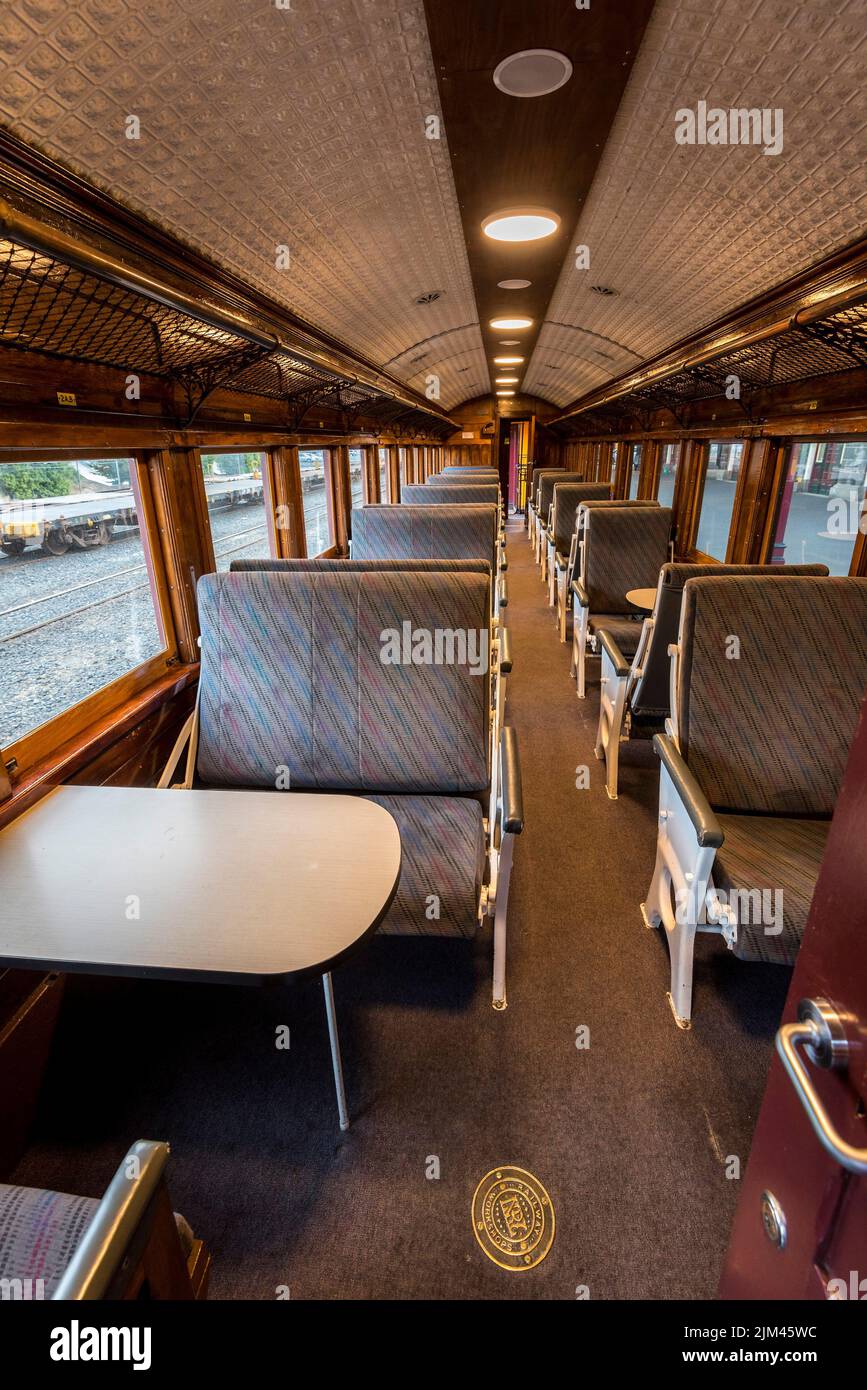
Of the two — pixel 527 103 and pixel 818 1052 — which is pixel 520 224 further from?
pixel 818 1052

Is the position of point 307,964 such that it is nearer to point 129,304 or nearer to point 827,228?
point 129,304

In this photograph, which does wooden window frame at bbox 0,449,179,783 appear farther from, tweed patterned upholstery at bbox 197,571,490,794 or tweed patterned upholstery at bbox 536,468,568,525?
tweed patterned upholstery at bbox 536,468,568,525

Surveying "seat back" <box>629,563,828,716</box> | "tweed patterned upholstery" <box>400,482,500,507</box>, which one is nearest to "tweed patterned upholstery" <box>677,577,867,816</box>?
"seat back" <box>629,563,828,716</box>

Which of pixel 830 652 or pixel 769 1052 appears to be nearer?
pixel 769 1052

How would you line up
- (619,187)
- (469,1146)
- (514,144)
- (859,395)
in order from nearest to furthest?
(469,1146)
(514,144)
(619,187)
(859,395)

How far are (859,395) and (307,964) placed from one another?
4162 mm

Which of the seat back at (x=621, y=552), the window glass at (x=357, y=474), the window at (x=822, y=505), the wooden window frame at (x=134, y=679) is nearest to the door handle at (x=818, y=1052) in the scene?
the wooden window frame at (x=134, y=679)

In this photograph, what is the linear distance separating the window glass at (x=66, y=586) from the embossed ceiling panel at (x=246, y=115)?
980mm

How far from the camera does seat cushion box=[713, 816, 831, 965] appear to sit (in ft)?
5.69

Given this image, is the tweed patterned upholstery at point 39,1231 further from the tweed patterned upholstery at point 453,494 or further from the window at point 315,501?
the tweed patterned upholstery at point 453,494
